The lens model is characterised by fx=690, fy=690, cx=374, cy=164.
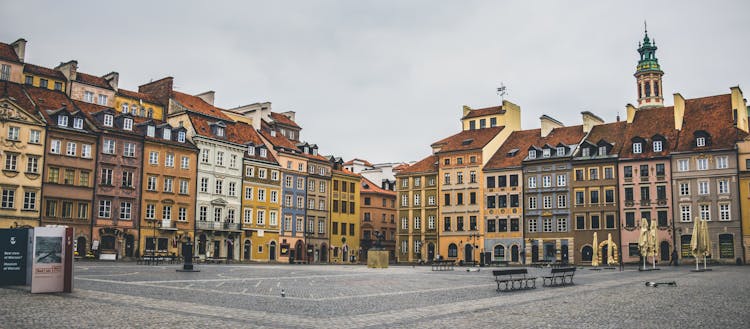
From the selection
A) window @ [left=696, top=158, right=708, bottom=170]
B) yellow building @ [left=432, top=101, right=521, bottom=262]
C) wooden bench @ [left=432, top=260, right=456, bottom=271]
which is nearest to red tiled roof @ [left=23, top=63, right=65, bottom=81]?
wooden bench @ [left=432, top=260, right=456, bottom=271]

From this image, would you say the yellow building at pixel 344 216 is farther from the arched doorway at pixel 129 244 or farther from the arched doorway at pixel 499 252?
the arched doorway at pixel 129 244

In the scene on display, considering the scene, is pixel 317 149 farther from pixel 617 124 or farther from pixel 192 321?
pixel 192 321

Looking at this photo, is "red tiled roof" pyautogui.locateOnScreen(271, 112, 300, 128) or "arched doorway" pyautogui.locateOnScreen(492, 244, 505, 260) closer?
"arched doorway" pyautogui.locateOnScreen(492, 244, 505, 260)

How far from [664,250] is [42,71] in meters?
58.4

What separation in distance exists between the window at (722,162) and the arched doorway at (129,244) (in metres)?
51.3

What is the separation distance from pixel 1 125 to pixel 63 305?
133 ft

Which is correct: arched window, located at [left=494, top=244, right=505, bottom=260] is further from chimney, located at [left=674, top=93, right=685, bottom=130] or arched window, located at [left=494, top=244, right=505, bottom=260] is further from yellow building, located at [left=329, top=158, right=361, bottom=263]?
chimney, located at [left=674, top=93, right=685, bottom=130]

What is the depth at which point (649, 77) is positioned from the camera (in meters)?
99.5

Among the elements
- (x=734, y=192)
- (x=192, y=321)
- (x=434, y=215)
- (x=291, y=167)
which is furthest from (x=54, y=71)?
(x=734, y=192)

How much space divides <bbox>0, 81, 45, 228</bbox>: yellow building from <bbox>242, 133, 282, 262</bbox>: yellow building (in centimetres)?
2105

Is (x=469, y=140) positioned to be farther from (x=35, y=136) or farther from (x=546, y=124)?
(x=35, y=136)

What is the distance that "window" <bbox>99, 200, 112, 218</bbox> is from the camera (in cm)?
5700

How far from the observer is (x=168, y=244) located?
6159 cm

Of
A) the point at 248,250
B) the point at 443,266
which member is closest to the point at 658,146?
the point at 443,266
